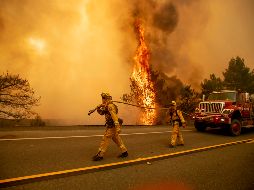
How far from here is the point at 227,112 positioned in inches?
568

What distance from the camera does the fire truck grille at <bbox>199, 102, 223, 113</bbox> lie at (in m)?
14.8

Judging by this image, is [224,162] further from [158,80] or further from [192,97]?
[158,80]

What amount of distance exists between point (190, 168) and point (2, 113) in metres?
21.6

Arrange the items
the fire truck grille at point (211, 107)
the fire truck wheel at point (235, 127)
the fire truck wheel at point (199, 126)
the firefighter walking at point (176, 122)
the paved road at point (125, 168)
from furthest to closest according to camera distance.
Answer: the fire truck wheel at point (199, 126), the fire truck grille at point (211, 107), the fire truck wheel at point (235, 127), the firefighter walking at point (176, 122), the paved road at point (125, 168)

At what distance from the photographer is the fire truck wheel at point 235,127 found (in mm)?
14445

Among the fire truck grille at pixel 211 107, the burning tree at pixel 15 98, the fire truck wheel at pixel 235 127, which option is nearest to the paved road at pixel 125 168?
the fire truck wheel at pixel 235 127

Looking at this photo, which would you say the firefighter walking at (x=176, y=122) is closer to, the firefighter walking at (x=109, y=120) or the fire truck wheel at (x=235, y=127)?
the firefighter walking at (x=109, y=120)

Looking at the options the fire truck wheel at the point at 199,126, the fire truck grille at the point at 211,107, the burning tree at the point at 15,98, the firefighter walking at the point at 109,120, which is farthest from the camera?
the burning tree at the point at 15,98

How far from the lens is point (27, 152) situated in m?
7.77

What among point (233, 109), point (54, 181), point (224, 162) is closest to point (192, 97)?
point (233, 109)

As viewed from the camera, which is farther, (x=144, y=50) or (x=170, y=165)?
(x=144, y=50)

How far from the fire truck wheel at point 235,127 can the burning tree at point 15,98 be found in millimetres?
17485

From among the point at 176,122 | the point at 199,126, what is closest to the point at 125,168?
the point at 176,122

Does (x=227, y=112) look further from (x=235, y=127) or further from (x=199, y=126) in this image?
(x=199, y=126)
